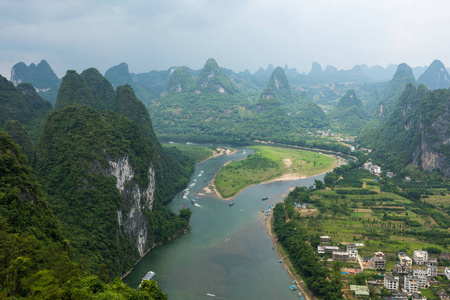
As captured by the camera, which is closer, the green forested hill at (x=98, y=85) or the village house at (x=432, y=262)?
the village house at (x=432, y=262)

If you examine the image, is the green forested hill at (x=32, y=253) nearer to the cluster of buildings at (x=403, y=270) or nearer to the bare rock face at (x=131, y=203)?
the bare rock face at (x=131, y=203)

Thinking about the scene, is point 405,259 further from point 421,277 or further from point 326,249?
point 326,249

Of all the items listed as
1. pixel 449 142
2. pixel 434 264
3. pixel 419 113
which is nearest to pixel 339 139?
pixel 419 113

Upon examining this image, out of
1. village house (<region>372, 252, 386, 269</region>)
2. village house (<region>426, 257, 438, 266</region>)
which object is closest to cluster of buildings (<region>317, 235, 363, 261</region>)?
village house (<region>372, 252, 386, 269</region>)

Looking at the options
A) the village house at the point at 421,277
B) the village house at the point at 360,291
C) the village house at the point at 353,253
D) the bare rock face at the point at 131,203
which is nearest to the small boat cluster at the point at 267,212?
the village house at the point at 353,253

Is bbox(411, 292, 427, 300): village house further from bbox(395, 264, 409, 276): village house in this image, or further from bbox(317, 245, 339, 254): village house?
bbox(317, 245, 339, 254): village house

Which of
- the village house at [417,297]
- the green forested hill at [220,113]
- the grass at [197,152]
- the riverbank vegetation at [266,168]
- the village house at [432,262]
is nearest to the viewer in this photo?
the village house at [417,297]
